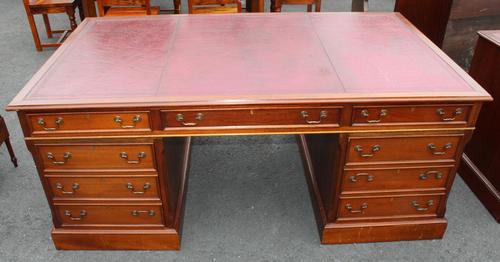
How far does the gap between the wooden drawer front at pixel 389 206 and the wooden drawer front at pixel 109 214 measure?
109cm

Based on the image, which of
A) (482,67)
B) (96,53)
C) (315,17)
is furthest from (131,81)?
(482,67)

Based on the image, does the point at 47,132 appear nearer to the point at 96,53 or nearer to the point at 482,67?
the point at 96,53

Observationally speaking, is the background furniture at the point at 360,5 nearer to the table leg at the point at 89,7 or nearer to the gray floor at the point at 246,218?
the gray floor at the point at 246,218

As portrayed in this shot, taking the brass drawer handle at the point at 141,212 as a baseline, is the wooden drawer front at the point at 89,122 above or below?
above

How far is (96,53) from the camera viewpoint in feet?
7.95

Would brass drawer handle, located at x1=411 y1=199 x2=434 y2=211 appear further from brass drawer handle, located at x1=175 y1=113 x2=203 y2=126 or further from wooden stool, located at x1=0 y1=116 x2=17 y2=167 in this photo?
wooden stool, located at x1=0 y1=116 x2=17 y2=167

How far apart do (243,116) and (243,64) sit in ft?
1.21

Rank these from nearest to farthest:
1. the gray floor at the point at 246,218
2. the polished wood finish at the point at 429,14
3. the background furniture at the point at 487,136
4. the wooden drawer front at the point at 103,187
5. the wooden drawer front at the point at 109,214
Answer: the wooden drawer front at the point at 103,187, the wooden drawer front at the point at 109,214, the gray floor at the point at 246,218, the background furniture at the point at 487,136, the polished wood finish at the point at 429,14

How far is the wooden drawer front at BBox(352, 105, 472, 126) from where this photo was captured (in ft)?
6.76

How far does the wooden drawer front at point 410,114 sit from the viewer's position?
206cm

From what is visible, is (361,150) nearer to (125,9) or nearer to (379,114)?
(379,114)

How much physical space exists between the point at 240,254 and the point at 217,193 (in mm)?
594

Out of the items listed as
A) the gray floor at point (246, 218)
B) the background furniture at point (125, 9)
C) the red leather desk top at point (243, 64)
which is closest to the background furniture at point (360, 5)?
the red leather desk top at point (243, 64)

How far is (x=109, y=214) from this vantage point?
239 centimetres
